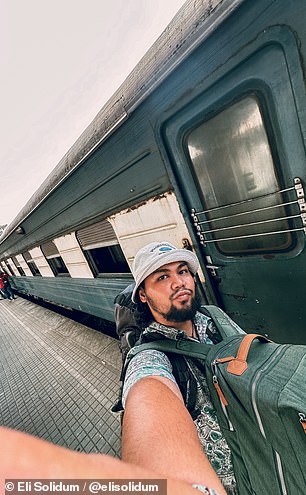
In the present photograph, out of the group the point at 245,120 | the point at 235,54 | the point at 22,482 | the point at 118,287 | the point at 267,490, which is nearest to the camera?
the point at 22,482

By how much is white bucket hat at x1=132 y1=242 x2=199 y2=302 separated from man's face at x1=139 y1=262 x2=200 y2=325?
0.26 ft

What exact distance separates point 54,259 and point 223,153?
633cm

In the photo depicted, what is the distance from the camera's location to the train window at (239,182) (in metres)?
1.87

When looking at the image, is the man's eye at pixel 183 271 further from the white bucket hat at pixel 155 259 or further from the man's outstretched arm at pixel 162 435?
the man's outstretched arm at pixel 162 435

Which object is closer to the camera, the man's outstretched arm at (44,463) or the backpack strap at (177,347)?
the man's outstretched arm at (44,463)

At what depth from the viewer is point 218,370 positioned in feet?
3.67

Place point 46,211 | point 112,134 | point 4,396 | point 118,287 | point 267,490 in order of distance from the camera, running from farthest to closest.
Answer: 1. point 46,211
2. point 4,396
3. point 118,287
4. point 112,134
5. point 267,490

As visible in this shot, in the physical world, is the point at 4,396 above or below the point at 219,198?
below

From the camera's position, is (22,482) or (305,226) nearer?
(22,482)

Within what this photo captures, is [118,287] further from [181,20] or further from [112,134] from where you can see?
[181,20]

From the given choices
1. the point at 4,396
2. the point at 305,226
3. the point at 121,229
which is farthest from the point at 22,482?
the point at 4,396

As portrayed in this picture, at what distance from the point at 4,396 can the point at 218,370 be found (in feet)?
19.6

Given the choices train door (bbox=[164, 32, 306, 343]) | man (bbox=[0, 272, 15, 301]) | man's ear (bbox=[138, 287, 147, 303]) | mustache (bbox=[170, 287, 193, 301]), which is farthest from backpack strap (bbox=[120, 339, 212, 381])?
man (bbox=[0, 272, 15, 301])

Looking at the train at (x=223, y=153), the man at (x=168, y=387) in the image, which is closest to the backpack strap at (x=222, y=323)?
the man at (x=168, y=387)
